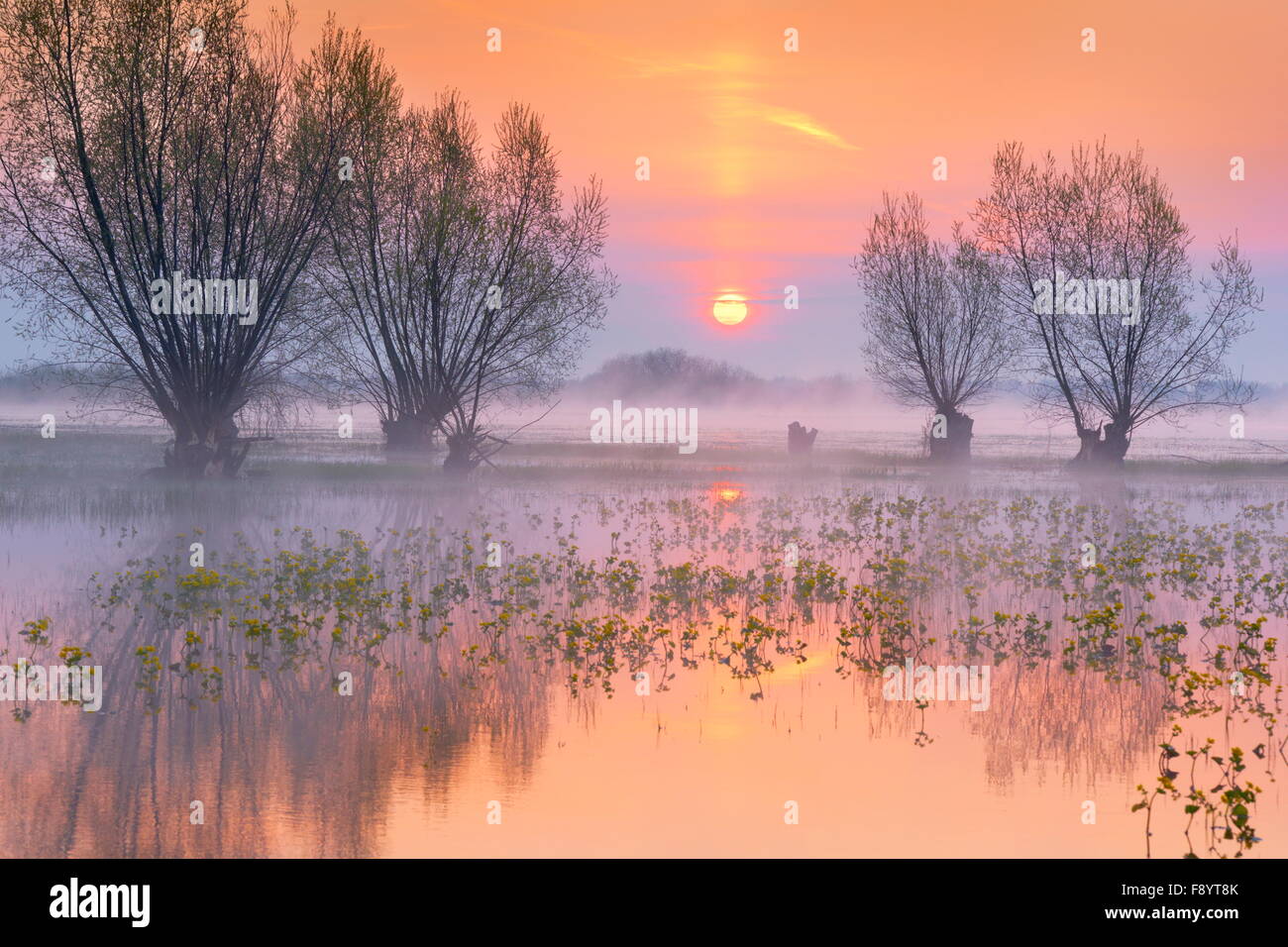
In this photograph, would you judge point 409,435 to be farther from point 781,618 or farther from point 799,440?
point 781,618

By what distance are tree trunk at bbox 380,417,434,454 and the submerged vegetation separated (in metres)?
18.9

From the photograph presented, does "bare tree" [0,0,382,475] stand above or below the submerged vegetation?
above

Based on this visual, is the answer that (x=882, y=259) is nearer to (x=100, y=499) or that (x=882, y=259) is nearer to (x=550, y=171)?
(x=550, y=171)

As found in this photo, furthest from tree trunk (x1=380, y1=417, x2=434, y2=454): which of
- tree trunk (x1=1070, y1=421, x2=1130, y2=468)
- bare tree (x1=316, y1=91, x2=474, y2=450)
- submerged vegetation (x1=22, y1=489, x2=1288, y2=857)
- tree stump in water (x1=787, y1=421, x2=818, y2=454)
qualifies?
tree stump in water (x1=787, y1=421, x2=818, y2=454)

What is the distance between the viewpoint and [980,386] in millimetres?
51250

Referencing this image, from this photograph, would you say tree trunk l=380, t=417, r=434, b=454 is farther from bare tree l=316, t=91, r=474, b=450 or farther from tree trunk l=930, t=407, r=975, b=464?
tree trunk l=930, t=407, r=975, b=464

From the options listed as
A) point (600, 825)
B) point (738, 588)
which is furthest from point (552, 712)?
point (738, 588)

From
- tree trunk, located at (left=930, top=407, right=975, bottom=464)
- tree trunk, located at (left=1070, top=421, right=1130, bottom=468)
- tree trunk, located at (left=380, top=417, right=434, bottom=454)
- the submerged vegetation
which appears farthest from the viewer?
tree trunk, located at (left=930, top=407, right=975, bottom=464)

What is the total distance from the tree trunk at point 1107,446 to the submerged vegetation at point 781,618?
23.2 meters

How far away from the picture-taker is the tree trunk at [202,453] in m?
35.0

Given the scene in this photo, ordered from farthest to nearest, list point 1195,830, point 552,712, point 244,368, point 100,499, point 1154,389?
point 1154,389, point 244,368, point 100,499, point 552,712, point 1195,830

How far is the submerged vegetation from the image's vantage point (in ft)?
34.8

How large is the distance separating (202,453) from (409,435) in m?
8.65

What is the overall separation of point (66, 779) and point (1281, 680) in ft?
34.4
